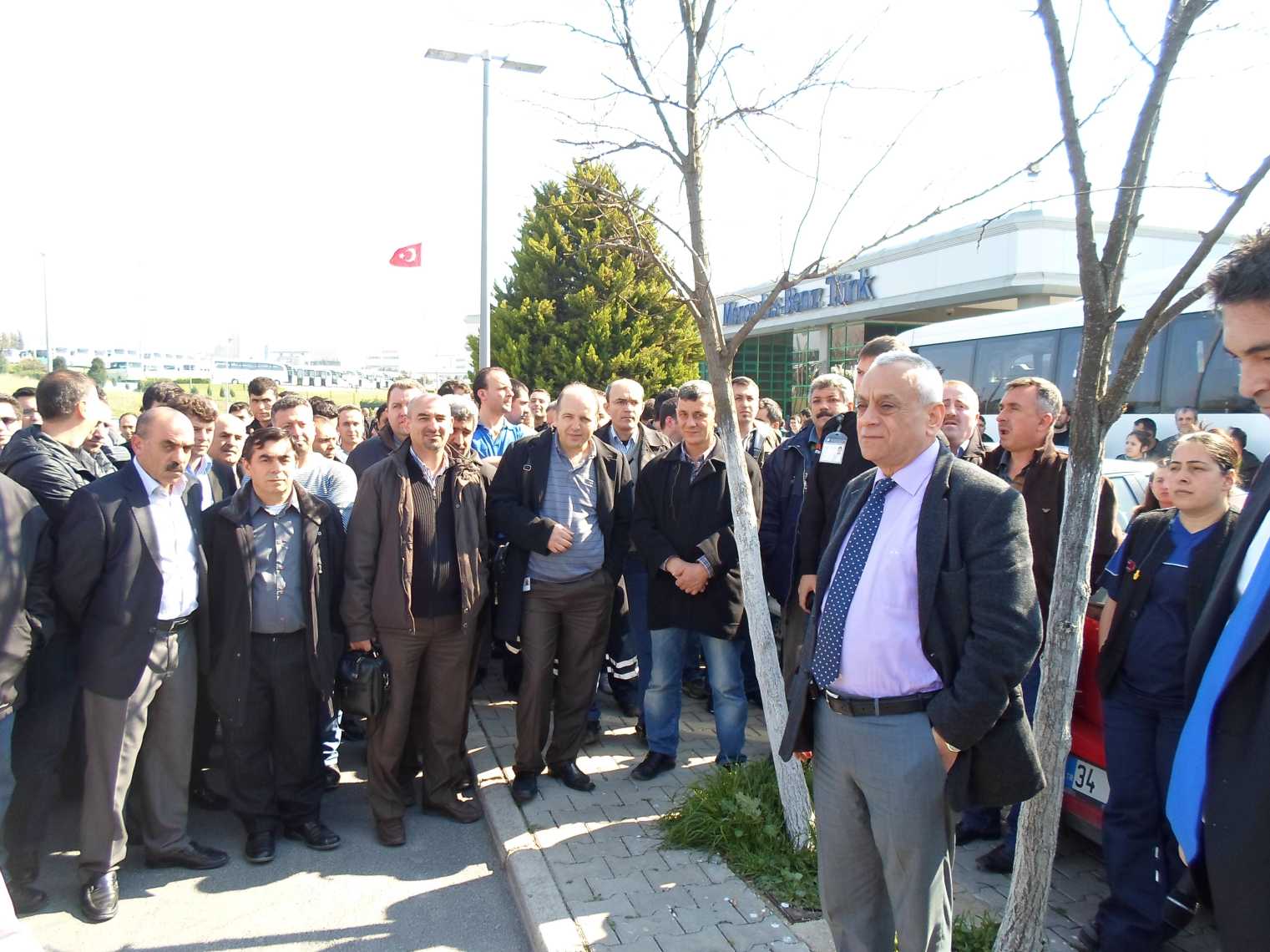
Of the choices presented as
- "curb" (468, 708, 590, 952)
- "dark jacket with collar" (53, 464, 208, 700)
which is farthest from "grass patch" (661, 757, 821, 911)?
"dark jacket with collar" (53, 464, 208, 700)

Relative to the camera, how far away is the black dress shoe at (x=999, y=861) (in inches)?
146

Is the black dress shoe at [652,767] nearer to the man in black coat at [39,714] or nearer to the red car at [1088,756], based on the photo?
the red car at [1088,756]

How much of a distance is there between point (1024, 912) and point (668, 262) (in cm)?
276

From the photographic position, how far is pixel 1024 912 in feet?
9.09

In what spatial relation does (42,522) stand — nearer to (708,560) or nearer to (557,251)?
(708,560)

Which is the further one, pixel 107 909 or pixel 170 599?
pixel 170 599

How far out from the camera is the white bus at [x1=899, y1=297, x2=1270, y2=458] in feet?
32.8

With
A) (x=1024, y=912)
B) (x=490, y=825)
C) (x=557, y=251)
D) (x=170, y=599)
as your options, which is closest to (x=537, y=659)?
(x=490, y=825)

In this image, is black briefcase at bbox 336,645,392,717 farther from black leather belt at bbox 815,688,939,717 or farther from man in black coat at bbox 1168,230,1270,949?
man in black coat at bbox 1168,230,1270,949

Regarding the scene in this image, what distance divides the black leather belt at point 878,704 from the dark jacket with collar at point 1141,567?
4.27ft

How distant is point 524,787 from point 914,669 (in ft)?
8.87

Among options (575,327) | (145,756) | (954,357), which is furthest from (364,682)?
(954,357)

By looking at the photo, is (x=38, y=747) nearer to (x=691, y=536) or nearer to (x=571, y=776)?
(x=571, y=776)

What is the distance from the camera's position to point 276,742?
166 inches
